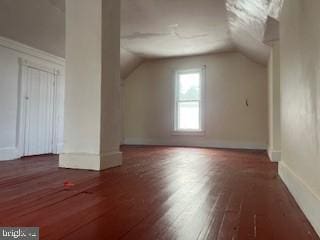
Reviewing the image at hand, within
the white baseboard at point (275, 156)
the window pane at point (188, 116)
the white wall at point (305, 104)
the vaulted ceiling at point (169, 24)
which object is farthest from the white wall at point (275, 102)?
the window pane at point (188, 116)

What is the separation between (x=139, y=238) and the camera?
3.37ft

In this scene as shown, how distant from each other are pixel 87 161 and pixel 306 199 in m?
2.01

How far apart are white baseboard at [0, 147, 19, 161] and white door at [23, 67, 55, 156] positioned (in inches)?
7.9

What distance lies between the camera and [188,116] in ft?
21.7

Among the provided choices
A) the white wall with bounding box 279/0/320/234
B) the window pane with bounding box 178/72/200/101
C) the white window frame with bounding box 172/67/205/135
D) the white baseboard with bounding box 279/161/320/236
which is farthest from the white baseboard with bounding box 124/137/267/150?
the white baseboard with bounding box 279/161/320/236

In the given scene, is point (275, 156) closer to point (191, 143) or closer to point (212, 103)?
point (212, 103)

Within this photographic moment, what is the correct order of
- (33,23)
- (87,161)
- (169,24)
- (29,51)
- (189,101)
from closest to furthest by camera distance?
(87,161), (33,23), (29,51), (169,24), (189,101)

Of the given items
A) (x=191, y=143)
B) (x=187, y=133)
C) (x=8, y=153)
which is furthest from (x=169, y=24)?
(x=8, y=153)

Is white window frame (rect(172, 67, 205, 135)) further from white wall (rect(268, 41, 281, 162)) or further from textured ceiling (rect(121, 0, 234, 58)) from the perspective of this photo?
white wall (rect(268, 41, 281, 162))

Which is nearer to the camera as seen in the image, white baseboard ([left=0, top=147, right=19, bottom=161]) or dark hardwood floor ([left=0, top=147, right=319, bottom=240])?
dark hardwood floor ([left=0, top=147, right=319, bottom=240])

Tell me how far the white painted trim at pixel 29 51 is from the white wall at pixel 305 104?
11.4 ft

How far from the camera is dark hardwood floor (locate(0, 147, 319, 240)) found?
1.10 metres

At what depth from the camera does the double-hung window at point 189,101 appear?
650 centimetres

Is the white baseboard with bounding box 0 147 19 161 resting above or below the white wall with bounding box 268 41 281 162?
below
